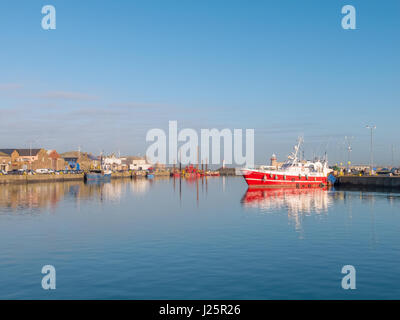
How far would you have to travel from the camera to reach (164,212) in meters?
52.8

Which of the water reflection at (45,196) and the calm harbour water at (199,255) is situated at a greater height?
the calm harbour water at (199,255)

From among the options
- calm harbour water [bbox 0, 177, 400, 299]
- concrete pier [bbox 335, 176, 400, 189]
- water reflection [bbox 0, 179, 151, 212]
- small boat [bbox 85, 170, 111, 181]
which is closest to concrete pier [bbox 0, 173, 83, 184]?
small boat [bbox 85, 170, 111, 181]

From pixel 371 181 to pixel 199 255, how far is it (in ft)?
321

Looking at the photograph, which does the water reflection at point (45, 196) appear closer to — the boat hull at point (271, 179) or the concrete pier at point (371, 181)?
the boat hull at point (271, 179)

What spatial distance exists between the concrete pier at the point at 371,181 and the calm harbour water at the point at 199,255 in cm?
6239

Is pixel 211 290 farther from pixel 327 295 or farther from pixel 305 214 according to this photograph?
pixel 305 214

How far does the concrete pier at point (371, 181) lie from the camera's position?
103 m

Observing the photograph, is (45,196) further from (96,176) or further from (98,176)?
(98,176)

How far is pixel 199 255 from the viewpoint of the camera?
87.0 feet

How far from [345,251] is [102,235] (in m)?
19.7

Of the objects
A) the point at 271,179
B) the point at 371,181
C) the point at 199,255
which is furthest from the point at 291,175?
the point at 199,255

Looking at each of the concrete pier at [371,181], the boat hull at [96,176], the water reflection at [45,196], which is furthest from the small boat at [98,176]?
the concrete pier at [371,181]

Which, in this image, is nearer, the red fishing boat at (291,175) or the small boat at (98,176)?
the red fishing boat at (291,175)

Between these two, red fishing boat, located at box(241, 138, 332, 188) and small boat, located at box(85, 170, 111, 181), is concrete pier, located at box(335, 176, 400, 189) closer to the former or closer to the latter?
→ red fishing boat, located at box(241, 138, 332, 188)
